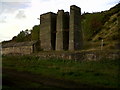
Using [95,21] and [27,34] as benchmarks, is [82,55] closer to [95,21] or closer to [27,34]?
[95,21]

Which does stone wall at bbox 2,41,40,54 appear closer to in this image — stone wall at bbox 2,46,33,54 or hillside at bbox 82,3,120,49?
stone wall at bbox 2,46,33,54

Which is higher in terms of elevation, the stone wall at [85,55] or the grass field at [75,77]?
the stone wall at [85,55]

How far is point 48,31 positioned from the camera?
127ft

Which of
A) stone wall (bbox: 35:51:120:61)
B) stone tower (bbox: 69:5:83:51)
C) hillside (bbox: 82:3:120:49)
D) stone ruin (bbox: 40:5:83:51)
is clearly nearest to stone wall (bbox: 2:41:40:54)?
stone ruin (bbox: 40:5:83:51)

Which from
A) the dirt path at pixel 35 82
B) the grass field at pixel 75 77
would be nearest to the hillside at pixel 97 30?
the grass field at pixel 75 77

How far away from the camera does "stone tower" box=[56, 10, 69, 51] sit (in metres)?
37.1

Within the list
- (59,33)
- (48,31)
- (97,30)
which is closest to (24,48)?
(48,31)

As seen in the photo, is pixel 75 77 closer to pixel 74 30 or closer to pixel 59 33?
pixel 74 30

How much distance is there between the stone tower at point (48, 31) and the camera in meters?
38.4

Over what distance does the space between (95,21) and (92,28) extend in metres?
3.59

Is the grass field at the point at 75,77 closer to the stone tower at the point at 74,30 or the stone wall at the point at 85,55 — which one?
the stone wall at the point at 85,55

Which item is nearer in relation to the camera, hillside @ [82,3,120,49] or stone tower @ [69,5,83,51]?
stone tower @ [69,5,83,51]

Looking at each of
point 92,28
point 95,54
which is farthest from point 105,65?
point 92,28

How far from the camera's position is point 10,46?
44375mm
